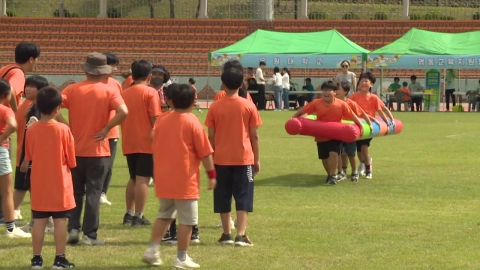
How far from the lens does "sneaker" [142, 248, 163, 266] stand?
26.5 feet

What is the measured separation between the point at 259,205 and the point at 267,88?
28.1 metres

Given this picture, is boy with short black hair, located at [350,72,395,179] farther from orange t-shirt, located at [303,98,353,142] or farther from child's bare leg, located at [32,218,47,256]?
child's bare leg, located at [32,218,47,256]

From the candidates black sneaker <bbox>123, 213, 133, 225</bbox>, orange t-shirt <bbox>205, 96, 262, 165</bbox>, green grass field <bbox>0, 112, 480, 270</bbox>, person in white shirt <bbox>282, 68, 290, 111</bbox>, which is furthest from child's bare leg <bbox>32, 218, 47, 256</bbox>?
person in white shirt <bbox>282, 68, 290, 111</bbox>

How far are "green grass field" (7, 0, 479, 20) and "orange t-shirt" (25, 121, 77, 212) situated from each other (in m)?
45.6

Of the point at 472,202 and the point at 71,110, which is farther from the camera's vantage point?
the point at 472,202

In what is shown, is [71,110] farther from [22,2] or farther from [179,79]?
[22,2]

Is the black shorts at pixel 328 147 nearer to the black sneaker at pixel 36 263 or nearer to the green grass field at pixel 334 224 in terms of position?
the green grass field at pixel 334 224

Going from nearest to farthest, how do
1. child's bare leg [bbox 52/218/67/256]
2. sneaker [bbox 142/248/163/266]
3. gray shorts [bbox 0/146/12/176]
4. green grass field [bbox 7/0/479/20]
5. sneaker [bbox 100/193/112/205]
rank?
1. child's bare leg [bbox 52/218/67/256]
2. sneaker [bbox 142/248/163/266]
3. gray shorts [bbox 0/146/12/176]
4. sneaker [bbox 100/193/112/205]
5. green grass field [bbox 7/0/479/20]

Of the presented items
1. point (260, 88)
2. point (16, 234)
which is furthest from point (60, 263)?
point (260, 88)

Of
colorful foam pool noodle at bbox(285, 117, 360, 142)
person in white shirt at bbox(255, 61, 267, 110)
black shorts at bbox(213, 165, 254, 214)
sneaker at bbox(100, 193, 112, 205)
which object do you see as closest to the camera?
black shorts at bbox(213, 165, 254, 214)

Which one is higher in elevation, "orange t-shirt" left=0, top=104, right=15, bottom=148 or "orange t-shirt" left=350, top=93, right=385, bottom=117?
"orange t-shirt" left=0, top=104, right=15, bottom=148

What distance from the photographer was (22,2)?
62.5 m

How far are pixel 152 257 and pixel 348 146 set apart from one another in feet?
25.3

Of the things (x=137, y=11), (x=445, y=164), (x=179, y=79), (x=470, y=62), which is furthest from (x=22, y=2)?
(x=445, y=164)
